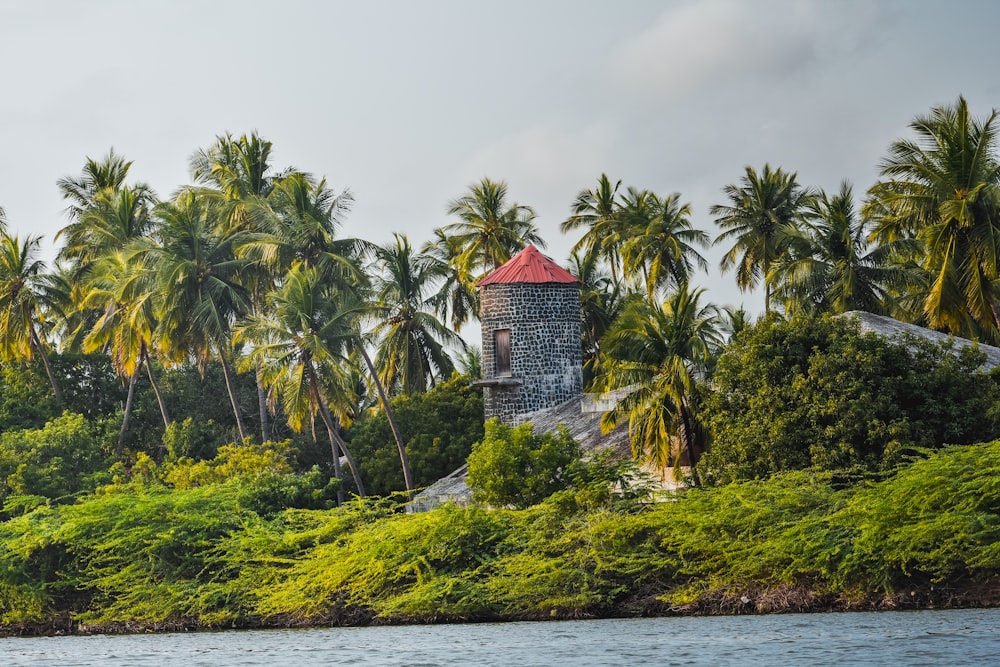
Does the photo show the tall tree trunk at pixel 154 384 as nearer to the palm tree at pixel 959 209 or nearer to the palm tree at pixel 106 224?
the palm tree at pixel 106 224

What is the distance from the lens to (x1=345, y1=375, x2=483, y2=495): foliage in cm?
4438

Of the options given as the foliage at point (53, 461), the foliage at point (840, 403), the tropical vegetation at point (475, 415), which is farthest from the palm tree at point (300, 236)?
the foliage at point (840, 403)

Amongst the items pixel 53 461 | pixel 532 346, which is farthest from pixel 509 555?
pixel 53 461

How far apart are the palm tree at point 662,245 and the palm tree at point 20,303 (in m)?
19.7

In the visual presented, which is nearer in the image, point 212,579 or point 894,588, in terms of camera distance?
point 894,588

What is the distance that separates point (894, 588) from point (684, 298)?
9642mm

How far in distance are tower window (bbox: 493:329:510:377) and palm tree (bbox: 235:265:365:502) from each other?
13.7ft

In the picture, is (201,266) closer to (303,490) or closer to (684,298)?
(303,490)

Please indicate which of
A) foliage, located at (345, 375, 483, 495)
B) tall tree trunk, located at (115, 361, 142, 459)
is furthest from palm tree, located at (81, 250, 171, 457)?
foliage, located at (345, 375, 483, 495)

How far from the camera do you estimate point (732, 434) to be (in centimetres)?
3036

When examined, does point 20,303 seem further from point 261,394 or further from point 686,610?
point 686,610

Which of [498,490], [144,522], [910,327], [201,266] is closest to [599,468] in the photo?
[498,490]

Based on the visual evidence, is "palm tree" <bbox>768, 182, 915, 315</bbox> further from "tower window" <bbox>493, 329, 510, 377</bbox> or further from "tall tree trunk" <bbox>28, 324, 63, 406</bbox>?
"tall tree trunk" <bbox>28, 324, 63, 406</bbox>

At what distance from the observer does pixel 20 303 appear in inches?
1903
